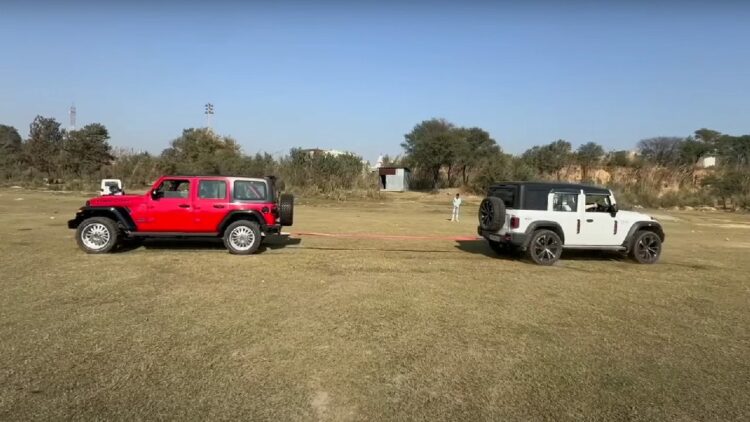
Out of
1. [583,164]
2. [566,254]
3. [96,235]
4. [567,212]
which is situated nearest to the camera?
[96,235]

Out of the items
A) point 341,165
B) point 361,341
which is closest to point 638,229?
point 361,341

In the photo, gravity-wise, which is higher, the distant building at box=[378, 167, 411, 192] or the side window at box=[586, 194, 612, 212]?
the distant building at box=[378, 167, 411, 192]

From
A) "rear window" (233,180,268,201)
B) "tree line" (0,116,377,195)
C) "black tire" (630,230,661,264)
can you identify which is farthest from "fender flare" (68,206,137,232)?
"tree line" (0,116,377,195)

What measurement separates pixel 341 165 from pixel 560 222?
30752 mm

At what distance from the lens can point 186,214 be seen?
35.0 ft

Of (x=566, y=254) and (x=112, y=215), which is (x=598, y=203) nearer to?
(x=566, y=254)

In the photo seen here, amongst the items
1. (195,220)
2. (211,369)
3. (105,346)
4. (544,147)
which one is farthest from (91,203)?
(544,147)

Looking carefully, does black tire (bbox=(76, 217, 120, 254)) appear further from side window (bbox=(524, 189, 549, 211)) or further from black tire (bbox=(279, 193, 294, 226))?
side window (bbox=(524, 189, 549, 211))

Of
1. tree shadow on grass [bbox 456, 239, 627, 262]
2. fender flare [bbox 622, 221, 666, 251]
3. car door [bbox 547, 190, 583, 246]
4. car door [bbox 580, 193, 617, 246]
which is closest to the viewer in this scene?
car door [bbox 547, 190, 583, 246]

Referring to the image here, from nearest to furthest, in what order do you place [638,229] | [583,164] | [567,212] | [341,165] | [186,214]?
[186,214] < [567,212] < [638,229] < [341,165] < [583,164]

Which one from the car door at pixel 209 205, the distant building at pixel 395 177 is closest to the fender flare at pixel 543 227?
the car door at pixel 209 205

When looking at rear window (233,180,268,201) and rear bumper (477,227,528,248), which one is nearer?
rear bumper (477,227,528,248)

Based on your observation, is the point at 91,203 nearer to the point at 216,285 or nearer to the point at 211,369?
the point at 216,285

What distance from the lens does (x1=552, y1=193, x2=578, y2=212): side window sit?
1091 cm
